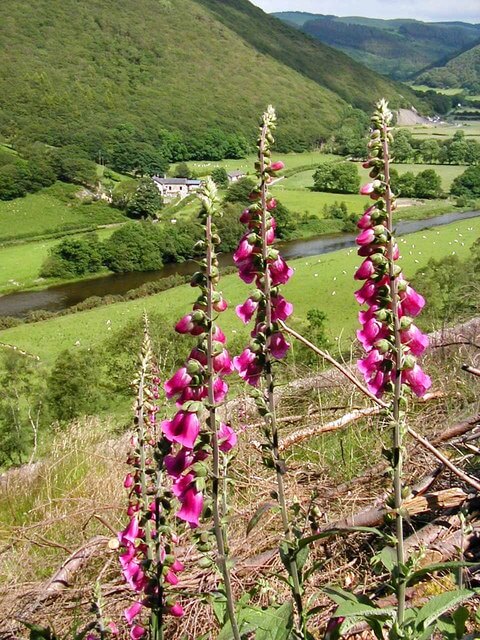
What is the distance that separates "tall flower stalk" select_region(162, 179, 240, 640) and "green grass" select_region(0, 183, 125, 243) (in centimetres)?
8693

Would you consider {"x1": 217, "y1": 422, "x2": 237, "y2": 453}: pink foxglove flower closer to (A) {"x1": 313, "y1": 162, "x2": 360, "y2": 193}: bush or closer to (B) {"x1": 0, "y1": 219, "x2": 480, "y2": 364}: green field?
(B) {"x1": 0, "y1": 219, "x2": 480, "y2": 364}: green field

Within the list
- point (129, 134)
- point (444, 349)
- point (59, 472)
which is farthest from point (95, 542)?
Result: point (129, 134)

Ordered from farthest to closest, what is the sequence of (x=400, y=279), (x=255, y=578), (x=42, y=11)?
(x=42, y=11)
(x=255, y=578)
(x=400, y=279)

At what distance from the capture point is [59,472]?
6473 millimetres

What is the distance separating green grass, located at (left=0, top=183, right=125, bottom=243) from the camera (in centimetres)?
8888

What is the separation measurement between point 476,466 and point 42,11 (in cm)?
19812

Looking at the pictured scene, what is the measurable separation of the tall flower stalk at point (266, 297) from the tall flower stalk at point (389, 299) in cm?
36

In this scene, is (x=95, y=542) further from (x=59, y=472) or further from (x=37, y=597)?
(x=59, y=472)

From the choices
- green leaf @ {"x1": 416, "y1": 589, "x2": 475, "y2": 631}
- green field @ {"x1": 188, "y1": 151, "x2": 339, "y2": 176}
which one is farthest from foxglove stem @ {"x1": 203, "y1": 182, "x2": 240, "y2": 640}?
green field @ {"x1": 188, "y1": 151, "x2": 339, "y2": 176}

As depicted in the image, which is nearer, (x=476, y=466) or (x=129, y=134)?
(x=476, y=466)

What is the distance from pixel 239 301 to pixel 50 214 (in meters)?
63.7

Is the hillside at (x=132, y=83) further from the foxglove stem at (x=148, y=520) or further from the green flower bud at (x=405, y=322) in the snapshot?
the green flower bud at (x=405, y=322)

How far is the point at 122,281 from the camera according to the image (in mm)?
67938

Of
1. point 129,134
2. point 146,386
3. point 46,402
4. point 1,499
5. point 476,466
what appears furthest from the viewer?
point 129,134
